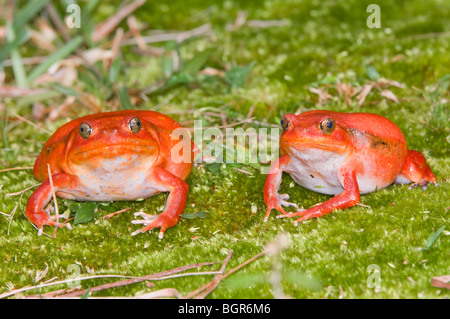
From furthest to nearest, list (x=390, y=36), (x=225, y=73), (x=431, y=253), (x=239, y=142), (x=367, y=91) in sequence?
(x=390, y=36) → (x=225, y=73) → (x=367, y=91) → (x=239, y=142) → (x=431, y=253)

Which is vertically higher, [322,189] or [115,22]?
[115,22]

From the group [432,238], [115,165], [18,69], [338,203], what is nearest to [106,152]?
[115,165]

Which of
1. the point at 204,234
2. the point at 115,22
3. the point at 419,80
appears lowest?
the point at 204,234

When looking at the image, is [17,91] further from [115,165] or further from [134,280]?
[134,280]

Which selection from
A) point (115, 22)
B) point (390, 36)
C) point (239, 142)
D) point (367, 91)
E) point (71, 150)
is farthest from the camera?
point (115, 22)

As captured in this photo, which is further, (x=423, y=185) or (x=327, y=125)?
(x=423, y=185)

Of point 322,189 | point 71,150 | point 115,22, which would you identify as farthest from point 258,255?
point 115,22

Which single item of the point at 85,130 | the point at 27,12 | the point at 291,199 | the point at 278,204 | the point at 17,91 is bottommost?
the point at 291,199
